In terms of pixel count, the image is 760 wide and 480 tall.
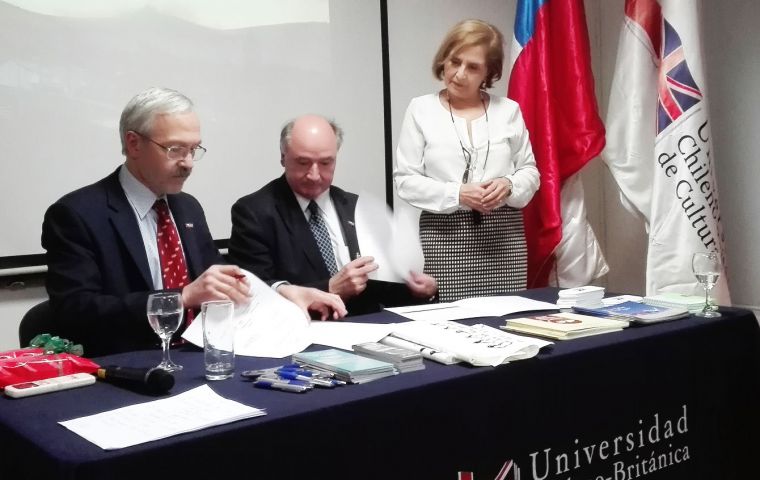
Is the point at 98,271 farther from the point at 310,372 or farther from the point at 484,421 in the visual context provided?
the point at 484,421

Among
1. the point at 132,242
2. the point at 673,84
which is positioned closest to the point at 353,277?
the point at 132,242

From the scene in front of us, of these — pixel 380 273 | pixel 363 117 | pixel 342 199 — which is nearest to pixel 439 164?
pixel 342 199

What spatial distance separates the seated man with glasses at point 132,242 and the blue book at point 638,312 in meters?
0.64

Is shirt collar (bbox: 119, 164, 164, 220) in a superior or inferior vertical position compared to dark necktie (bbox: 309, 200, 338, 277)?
superior

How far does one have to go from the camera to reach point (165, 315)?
136cm

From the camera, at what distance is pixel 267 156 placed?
3.13m

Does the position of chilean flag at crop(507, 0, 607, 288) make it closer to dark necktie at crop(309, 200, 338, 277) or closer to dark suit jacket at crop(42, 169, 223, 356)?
dark necktie at crop(309, 200, 338, 277)

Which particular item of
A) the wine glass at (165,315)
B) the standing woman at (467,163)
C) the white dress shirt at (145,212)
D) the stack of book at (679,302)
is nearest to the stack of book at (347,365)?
the wine glass at (165,315)

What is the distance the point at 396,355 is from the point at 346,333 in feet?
1.02

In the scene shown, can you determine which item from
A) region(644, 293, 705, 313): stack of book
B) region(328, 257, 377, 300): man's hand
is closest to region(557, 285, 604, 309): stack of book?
region(644, 293, 705, 313): stack of book

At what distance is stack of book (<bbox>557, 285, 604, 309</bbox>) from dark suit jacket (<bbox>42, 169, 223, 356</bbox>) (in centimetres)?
106

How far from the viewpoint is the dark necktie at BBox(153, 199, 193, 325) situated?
6.29 ft

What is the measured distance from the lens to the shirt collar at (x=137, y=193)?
193cm

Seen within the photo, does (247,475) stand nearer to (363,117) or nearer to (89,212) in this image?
(89,212)
